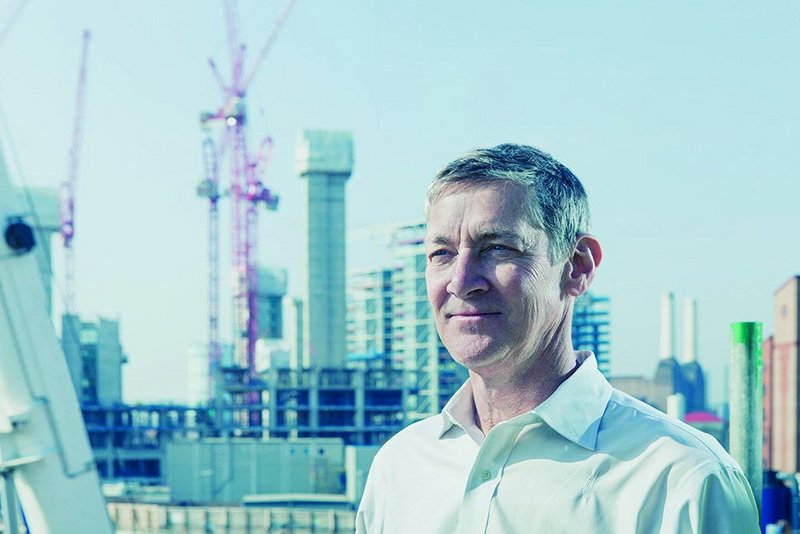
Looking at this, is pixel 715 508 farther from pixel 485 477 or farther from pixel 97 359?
pixel 97 359

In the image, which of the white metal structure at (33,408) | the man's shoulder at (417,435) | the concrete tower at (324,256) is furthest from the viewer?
the concrete tower at (324,256)

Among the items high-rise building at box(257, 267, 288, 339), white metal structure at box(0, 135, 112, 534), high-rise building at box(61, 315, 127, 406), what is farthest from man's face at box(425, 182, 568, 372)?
high-rise building at box(257, 267, 288, 339)

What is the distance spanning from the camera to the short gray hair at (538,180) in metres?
0.75

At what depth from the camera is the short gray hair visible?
0.75 meters

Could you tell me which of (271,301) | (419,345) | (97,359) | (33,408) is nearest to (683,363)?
(419,345)

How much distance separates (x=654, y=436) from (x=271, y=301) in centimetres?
2427

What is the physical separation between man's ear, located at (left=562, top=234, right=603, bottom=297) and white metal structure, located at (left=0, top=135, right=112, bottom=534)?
1728 millimetres

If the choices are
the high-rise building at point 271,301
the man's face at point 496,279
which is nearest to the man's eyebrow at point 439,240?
the man's face at point 496,279

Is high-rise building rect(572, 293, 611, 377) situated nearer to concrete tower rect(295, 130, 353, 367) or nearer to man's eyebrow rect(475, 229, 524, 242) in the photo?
concrete tower rect(295, 130, 353, 367)

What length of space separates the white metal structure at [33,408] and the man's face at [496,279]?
1.68 meters

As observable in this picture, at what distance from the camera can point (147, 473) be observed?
19.0 m

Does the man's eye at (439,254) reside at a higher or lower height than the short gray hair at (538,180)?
lower

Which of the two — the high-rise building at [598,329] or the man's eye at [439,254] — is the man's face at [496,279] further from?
the high-rise building at [598,329]

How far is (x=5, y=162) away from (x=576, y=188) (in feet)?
6.17
